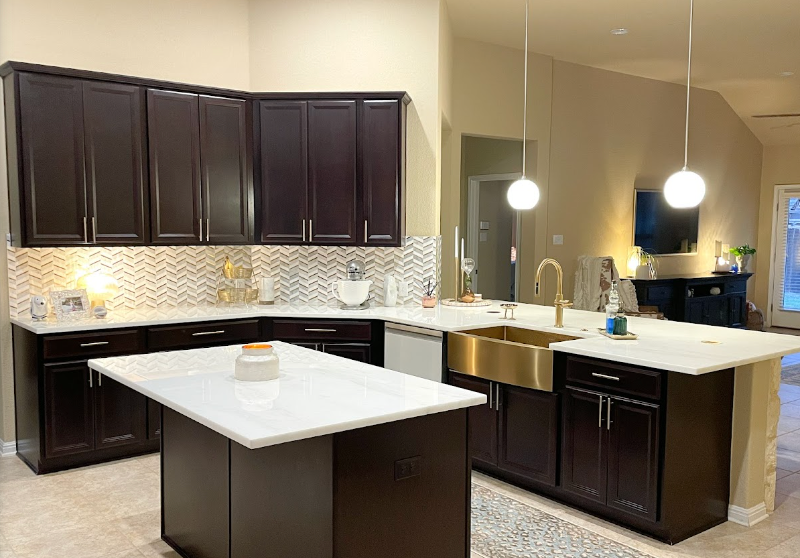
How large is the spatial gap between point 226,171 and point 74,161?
1054 millimetres

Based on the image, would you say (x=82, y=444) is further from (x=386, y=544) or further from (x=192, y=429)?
(x=386, y=544)

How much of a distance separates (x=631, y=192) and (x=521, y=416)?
218 inches

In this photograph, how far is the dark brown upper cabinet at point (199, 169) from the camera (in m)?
4.88

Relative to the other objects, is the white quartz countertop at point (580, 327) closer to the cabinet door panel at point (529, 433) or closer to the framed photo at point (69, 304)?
the framed photo at point (69, 304)

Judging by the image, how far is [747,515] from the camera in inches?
141

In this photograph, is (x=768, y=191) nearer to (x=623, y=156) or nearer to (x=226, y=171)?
(x=623, y=156)

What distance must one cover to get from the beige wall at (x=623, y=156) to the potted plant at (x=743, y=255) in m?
0.25

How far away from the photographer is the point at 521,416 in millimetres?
3930

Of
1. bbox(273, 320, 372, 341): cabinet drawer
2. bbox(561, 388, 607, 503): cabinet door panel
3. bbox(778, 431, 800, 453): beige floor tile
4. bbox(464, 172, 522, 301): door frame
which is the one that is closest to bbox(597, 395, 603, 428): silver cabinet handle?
bbox(561, 388, 607, 503): cabinet door panel

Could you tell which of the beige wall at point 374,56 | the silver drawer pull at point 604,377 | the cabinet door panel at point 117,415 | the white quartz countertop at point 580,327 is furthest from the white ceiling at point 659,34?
the cabinet door panel at point 117,415

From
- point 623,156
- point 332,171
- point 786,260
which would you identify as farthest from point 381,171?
point 786,260

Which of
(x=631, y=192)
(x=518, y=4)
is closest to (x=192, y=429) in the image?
(x=518, y=4)

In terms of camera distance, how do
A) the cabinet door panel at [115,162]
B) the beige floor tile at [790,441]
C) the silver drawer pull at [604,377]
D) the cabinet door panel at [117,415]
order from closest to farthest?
the silver drawer pull at [604,377] < the cabinet door panel at [117,415] < the cabinet door panel at [115,162] < the beige floor tile at [790,441]

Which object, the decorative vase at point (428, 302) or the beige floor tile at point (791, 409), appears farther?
the beige floor tile at point (791, 409)
